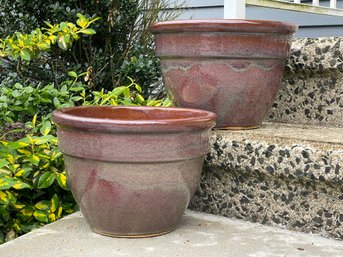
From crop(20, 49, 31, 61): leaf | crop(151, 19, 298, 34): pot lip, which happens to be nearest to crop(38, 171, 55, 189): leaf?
crop(151, 19, 298, 34): pot lip

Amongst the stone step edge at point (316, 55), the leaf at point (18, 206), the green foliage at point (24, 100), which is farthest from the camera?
the green foliage at point (24, 100)

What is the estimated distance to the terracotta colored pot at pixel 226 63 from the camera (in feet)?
5.02

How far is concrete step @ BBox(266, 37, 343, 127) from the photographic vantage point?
5.53ft

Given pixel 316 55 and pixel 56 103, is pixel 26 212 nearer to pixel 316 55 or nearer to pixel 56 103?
pixel 56 103

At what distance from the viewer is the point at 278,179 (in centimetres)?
145

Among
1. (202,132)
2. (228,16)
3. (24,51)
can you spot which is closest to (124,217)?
(202,132)

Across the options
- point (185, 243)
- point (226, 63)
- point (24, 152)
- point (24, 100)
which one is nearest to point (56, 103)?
point (24, 100)

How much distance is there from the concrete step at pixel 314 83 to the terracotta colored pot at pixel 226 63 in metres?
0.12

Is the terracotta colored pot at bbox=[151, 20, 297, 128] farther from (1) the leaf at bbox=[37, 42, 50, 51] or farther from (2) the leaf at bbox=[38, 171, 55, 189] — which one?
(1) the leaf at bbox=[37, 42, 50, 51]

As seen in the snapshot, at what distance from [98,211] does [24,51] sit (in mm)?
958

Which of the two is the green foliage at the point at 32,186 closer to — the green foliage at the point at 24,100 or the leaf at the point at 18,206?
the leaf at the point at 18,206

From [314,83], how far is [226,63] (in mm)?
341

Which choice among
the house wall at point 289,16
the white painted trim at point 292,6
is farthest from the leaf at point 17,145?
the house wall at point 289,16

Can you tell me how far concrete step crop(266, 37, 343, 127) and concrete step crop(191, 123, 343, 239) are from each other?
129 millimetres
